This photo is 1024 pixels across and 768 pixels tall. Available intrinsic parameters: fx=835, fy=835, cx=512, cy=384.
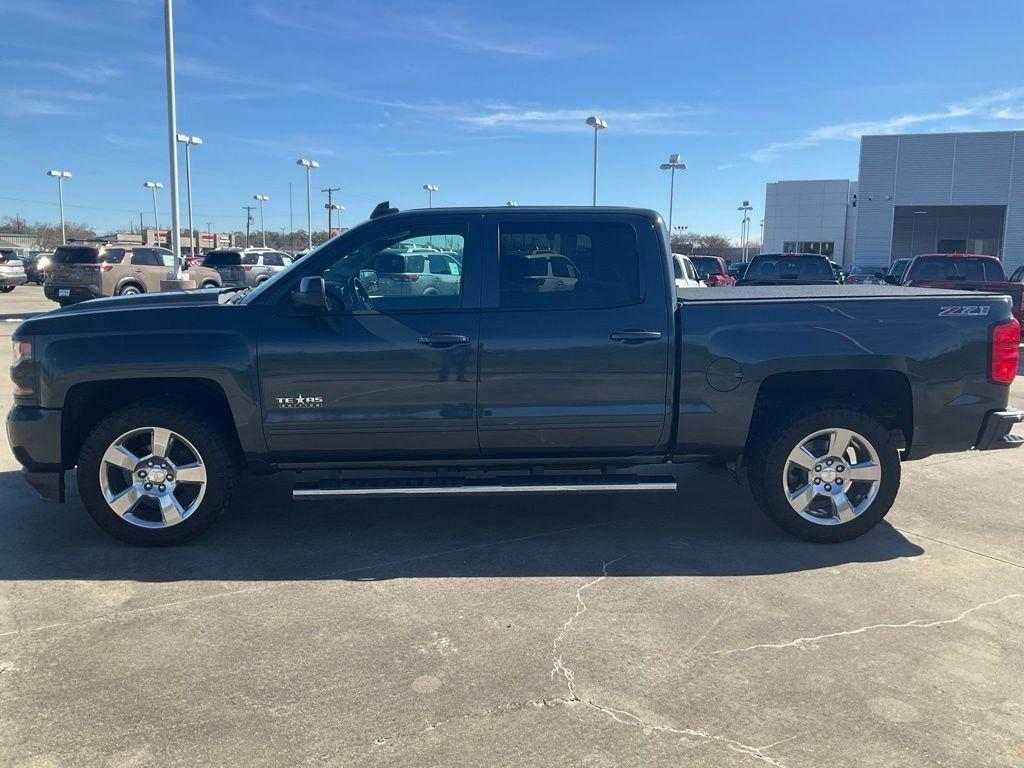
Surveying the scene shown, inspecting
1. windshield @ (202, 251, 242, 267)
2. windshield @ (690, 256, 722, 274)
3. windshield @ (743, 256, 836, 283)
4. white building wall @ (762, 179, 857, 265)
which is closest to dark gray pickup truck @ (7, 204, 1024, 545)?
windshield @ (743, 256, 836, 283)

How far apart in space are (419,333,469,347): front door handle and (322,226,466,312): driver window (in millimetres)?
182

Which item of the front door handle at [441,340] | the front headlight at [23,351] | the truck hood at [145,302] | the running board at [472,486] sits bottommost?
the running board at [472,486]

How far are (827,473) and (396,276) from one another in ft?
9.09

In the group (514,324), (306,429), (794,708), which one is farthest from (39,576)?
(794,708)

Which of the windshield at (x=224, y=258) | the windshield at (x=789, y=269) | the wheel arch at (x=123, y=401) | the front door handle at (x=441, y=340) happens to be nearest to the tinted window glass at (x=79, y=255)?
the windshield at (x=224, y=258)

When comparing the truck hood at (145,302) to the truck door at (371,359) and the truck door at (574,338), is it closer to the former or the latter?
the truck door at (371,359)

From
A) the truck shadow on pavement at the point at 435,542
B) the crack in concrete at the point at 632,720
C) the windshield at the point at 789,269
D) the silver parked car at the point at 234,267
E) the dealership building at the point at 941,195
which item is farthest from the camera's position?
the dealership building at the point at 941,195

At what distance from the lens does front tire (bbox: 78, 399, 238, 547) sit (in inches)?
183

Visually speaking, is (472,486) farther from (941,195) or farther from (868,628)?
(941,195)

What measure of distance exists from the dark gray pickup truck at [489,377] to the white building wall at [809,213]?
60003mm

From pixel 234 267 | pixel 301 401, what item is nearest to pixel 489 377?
pixel 301 401

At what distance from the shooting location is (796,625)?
3.88 metres

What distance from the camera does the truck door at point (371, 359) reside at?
4621mm

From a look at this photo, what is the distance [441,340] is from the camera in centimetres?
462
